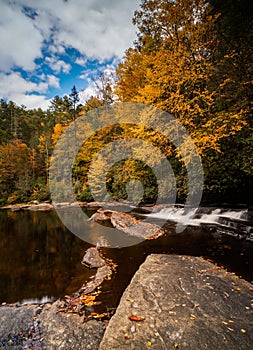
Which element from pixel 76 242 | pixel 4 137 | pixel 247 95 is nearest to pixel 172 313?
pixel 76 242

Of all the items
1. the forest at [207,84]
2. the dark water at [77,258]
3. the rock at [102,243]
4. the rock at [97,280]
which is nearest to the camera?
the rock at [97,280]

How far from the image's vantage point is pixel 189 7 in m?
9.26

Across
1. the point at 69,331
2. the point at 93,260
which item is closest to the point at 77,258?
the point at 93,260

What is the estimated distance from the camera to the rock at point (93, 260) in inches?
200

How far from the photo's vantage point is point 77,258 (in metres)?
5.88

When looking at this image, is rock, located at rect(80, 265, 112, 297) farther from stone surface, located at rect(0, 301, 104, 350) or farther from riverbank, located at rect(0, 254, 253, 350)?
stone surface, located at rect(0, 301, 104, 350)

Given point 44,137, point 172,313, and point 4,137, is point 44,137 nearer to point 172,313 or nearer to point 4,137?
point 4,137

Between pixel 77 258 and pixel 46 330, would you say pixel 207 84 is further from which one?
pixel 46 330

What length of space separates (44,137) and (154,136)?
24.4m

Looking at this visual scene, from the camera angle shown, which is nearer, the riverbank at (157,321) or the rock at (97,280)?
the riverbank at (157,321)

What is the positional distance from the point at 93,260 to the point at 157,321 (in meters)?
3.00

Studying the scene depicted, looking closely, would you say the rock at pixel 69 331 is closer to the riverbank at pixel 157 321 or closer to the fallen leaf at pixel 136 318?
the riverbank at pixel 157 321

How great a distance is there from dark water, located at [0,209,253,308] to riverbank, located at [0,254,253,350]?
0.61 m

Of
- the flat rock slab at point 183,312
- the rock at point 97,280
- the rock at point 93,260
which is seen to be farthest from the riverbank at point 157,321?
the rock at point 93,260
